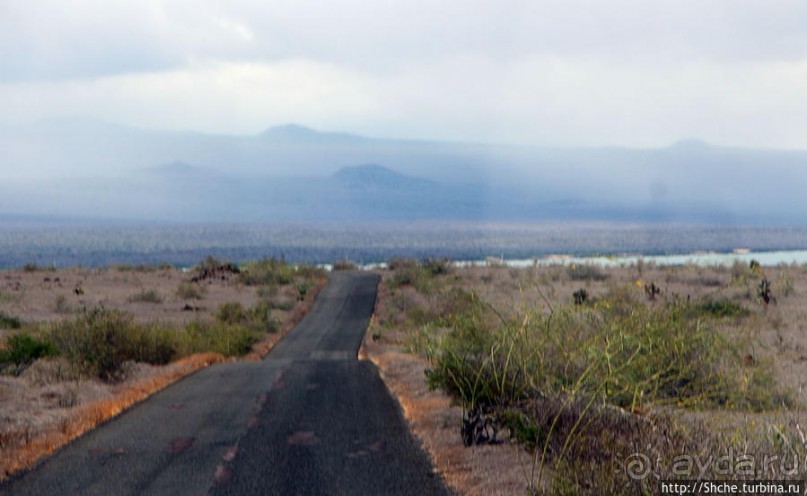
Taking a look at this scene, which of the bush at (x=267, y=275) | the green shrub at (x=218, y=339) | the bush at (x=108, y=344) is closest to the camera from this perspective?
the bush at (x=108, y=344)

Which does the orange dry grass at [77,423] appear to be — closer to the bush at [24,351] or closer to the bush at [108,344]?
the bush at [108,344]

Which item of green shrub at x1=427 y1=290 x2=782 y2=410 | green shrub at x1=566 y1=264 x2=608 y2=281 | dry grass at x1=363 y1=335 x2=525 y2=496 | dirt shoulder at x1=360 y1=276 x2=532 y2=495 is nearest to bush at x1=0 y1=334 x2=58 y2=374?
dirt shoulder at x1=360 y1=276 x2=532 y2=495

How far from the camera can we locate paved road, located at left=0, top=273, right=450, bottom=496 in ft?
28.2

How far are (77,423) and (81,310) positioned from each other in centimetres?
2493

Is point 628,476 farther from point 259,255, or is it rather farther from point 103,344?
point 259,255

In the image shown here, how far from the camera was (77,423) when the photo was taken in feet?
39.3

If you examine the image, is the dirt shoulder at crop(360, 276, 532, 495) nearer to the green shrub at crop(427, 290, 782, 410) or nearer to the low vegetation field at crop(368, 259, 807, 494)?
the low vegetation field at crop(368, 259, 807, 494)

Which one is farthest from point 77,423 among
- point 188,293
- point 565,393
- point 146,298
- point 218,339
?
point 188,293

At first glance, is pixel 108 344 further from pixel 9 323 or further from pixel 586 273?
pixel 586 273

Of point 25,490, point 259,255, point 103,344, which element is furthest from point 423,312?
point 259,255

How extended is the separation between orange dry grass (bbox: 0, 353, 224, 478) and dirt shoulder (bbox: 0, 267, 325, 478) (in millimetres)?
12

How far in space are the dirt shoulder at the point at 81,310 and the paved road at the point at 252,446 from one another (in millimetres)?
592

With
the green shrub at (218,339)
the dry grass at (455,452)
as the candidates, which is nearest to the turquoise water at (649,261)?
the green shrub at (218,339)

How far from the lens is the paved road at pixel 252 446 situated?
338 inches
